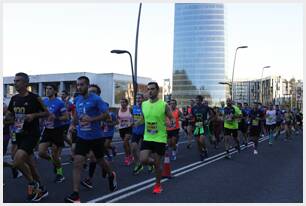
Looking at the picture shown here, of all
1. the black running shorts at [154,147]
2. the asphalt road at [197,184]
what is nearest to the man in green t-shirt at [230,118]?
the asphalt road at [197,184]

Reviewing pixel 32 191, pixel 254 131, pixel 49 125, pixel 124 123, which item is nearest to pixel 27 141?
pixel 32 191

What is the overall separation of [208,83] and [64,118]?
134m

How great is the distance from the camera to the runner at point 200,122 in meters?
12.7

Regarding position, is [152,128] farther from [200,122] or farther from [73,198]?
[200,122]

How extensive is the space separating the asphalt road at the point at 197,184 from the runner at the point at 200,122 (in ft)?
2.06

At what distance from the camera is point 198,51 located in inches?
5226

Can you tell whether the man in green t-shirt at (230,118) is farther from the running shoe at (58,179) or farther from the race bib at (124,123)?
the running shoe at (58,179)

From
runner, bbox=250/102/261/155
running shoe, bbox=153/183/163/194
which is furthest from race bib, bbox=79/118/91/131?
runner, bbox=250/102/261/155

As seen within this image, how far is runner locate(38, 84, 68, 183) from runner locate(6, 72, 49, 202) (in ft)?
4.39

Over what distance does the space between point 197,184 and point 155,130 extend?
1433 millimetres

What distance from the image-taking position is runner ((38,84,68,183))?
8398mm

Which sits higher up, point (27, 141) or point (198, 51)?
point (198, 51)

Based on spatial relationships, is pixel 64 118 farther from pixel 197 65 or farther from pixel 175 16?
pixel 197 65

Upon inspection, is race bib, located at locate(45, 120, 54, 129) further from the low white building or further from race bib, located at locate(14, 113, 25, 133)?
the low white building
